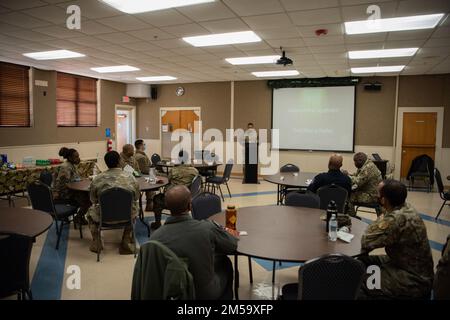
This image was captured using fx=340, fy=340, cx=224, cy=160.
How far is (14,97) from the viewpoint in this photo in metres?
7.95

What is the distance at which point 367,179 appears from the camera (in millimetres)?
4891

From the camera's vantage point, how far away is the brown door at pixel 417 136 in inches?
360

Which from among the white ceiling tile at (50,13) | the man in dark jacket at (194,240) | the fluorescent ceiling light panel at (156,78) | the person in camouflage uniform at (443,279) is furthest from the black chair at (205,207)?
the fluorescent ceiling light panel at (156,78)

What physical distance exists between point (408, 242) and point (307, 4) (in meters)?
2.96

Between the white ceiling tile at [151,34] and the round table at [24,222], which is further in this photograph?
the white ceiling tile at [151,34]

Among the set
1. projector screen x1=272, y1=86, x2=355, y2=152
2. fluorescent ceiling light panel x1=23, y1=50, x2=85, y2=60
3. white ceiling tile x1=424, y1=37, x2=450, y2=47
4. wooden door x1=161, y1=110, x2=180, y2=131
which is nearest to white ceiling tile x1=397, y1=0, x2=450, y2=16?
white ceiling tile x1=424, y1=37, x2=450, y2=47

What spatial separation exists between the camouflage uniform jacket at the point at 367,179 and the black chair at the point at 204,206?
2336 millimetres

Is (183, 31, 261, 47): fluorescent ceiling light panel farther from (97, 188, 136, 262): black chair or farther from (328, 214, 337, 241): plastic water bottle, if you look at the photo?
(328, 214, 337, 241): plastic water bottle

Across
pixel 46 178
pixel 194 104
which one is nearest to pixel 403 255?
pixel 46 178

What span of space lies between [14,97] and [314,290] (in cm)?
841

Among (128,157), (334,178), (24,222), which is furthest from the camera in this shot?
(128,157)

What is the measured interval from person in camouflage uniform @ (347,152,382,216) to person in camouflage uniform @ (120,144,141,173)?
3.68 meters

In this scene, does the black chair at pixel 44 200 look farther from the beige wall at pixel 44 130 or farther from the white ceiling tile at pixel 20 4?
the beige wall at pixel 44 130

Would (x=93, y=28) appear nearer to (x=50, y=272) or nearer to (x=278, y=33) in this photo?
(x=278, y=33)
